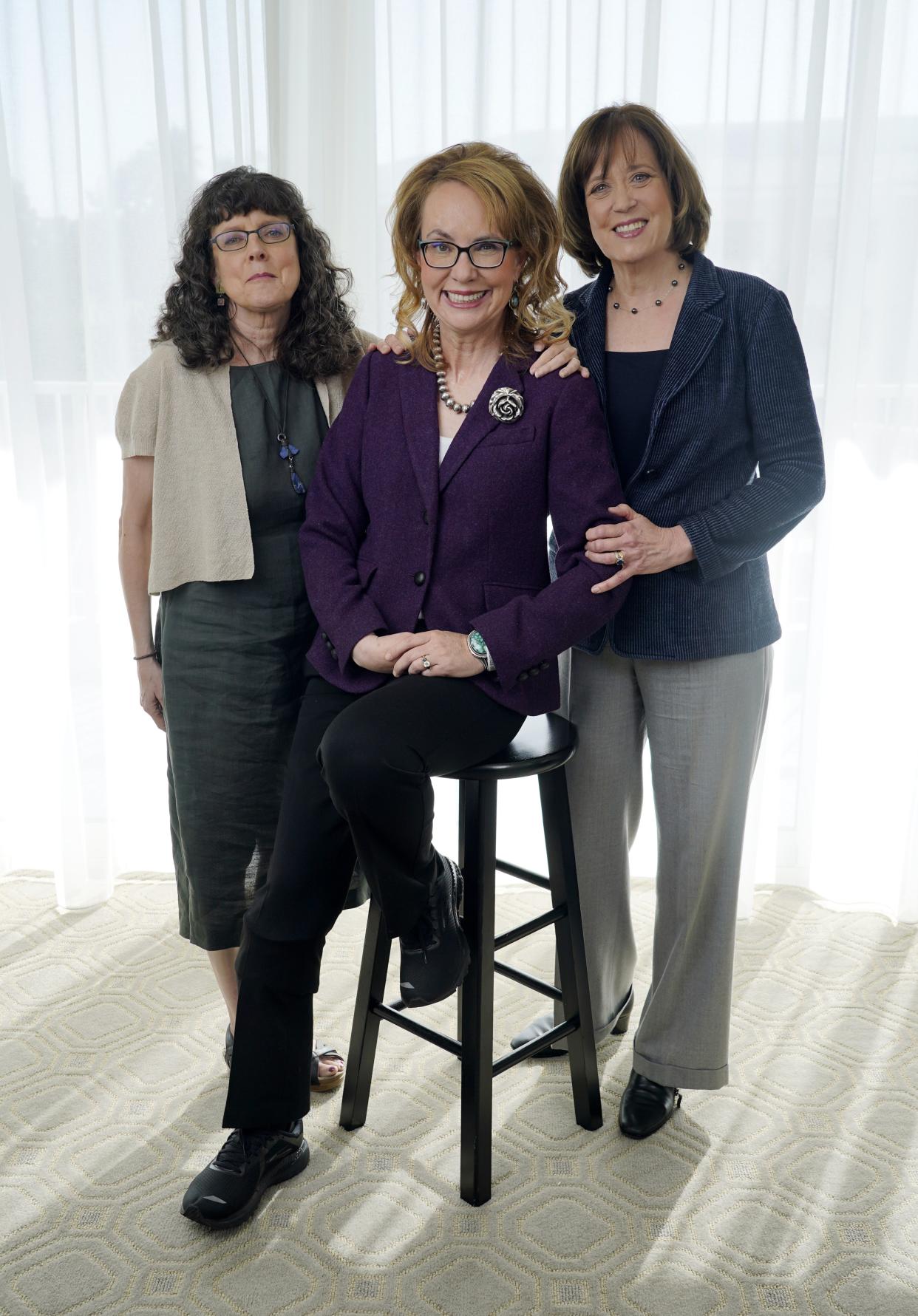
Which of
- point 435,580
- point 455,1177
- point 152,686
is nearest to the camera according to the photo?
point 435,580

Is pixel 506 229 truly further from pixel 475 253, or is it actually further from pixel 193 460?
pixel 193 460

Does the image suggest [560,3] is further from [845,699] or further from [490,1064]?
[490,1064]

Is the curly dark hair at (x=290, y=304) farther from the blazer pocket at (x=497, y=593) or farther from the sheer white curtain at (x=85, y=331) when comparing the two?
the sheer white curtain at (x=85, y=331)

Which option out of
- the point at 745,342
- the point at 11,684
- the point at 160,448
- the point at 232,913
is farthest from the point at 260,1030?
the point at 11,684

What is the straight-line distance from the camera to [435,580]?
185 centimetres

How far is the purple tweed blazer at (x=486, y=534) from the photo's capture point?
1.80m

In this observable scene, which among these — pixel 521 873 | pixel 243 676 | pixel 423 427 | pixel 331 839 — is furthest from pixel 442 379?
pixel 521 873

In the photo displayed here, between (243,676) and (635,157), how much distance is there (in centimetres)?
111

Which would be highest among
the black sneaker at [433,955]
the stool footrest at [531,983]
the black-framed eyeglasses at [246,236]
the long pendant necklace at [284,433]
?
the black-framed eyeglasses at [246,236]

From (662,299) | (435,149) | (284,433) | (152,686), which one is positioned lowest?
(152,686)

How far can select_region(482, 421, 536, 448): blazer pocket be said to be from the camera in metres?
1.83

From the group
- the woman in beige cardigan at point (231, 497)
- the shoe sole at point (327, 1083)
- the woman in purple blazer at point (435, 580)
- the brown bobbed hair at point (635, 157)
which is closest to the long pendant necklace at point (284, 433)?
the woman in beige cardigan at point (231, 497)

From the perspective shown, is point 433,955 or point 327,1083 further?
point 327,1083

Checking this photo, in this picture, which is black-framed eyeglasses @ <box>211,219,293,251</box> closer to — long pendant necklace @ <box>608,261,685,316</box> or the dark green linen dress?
the dark green linen dress
